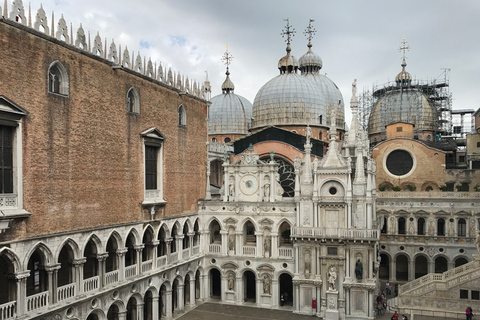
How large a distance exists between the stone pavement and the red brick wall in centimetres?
741

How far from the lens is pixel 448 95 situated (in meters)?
62.9

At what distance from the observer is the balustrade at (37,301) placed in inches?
725

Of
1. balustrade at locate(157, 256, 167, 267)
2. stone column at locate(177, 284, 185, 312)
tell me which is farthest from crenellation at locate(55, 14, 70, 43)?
stone column at locate(177, 284, 185, 312)

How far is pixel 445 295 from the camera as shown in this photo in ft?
101

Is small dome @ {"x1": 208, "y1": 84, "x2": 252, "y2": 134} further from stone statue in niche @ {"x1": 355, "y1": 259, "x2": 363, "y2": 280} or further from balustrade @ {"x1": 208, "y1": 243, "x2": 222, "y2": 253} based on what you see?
stone statue in niche @ {"x1": 355, "y1": 259, "x2": 363, "y2": 280}

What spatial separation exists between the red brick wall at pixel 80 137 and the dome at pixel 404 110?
39917mm

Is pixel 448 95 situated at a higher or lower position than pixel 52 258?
higher

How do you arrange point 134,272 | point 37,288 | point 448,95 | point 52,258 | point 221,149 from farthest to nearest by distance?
1. point 448,95
2. point 221,149
3. point 134,272
4. point 37,288
5. point 52,258

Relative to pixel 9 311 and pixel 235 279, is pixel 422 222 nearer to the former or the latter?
pixel 235 279

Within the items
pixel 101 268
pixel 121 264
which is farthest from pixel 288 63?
pixel 101 268

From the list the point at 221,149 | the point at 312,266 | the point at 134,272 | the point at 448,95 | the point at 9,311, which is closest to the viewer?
the point at 9,311

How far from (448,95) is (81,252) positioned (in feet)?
192

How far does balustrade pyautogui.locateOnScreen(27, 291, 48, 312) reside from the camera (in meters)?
18.4

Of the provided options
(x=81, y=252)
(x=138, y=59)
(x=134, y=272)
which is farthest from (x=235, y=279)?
(x=138, y=59)
